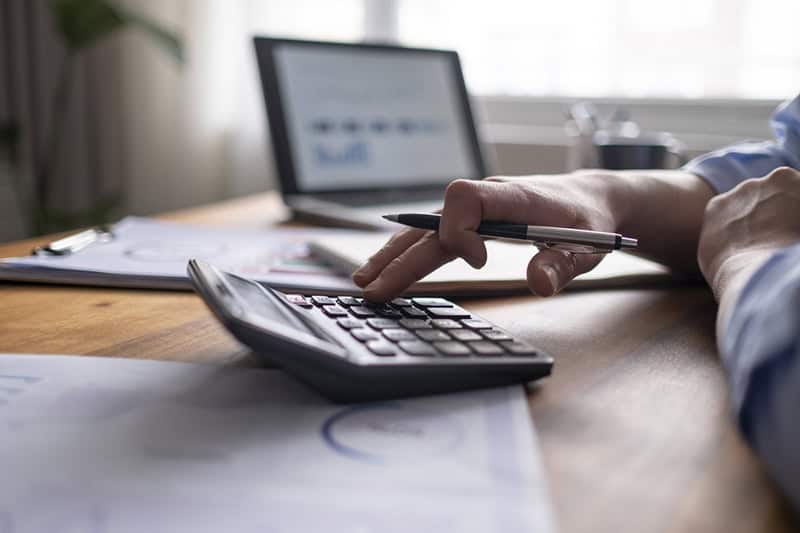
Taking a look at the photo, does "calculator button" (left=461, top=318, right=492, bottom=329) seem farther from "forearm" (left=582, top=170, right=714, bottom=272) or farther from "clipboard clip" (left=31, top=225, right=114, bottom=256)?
"clipboard clip" (left=31, top=225, right=114, bottom=256)

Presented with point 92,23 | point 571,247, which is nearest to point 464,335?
point 571,247

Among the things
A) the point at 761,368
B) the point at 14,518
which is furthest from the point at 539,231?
the point at 14,518

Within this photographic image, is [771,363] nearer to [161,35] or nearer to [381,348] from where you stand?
[381,348]

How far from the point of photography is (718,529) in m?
0.27

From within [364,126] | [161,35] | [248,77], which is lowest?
[364,126]

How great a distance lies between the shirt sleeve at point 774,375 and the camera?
0.96 feet

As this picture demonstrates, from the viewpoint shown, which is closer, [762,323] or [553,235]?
[762,323]

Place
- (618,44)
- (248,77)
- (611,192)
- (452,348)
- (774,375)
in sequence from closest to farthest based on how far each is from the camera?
(774,375), (452,348), (611,192), (618,44), (248,77)

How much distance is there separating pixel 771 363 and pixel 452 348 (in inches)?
6.0

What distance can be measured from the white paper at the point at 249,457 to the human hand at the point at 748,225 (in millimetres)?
203

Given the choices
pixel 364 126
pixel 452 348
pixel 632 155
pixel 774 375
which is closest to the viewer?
pixel 774 375

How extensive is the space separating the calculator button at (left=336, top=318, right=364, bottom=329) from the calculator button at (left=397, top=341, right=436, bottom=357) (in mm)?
37

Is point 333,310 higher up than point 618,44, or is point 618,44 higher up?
point 618,44

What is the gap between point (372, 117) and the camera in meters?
1.27
